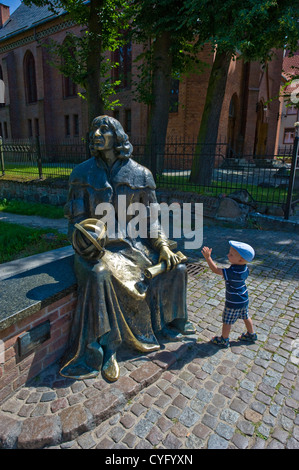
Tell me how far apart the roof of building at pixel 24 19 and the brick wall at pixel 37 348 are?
90.0 ft

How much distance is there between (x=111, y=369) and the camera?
245cm

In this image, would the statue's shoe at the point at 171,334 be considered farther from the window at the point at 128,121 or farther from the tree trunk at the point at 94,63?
the window at the point at 128,121

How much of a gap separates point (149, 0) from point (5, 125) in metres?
25.3

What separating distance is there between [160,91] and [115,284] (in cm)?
990

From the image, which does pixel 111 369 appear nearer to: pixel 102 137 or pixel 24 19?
pixel 102 137

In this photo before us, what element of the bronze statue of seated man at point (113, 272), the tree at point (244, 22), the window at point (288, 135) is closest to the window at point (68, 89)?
the tree at point (244, 22)

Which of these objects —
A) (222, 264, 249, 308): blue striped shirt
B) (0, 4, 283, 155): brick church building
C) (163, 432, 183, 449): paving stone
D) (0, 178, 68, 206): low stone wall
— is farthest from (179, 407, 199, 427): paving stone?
(0, 4, 283, 155): brick church building

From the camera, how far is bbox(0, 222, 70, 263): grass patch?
17.4 feet

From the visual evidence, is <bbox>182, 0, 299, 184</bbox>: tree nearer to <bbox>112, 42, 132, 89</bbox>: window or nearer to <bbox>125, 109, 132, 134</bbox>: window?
<bbox>125, 109, 132, 134</bbox>: window

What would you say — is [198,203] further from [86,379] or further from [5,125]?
[5,125]

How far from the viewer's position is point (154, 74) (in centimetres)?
1059

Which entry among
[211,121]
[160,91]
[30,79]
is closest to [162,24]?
[160,91]

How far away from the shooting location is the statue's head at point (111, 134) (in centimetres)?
277

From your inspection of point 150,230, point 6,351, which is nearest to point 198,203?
point 150,230
